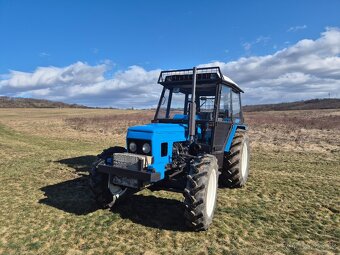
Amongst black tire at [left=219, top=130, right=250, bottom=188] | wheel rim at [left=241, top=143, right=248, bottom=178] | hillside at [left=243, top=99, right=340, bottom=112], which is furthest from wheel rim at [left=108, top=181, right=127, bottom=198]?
hillside at [left=243, top=99, right=340, bottom=112]

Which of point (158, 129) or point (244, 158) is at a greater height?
Answer: point (158, 129)

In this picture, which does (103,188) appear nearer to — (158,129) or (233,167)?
(158,129)

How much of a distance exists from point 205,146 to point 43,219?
3.43 metres

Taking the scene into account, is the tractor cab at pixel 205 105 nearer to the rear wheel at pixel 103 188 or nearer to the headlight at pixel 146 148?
the headlight at pixel 146 148

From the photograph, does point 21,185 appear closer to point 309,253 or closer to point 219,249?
point 219,249

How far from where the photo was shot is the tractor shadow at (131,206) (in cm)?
564

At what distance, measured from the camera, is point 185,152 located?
627 cm

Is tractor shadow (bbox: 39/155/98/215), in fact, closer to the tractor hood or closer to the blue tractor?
the blue tractor

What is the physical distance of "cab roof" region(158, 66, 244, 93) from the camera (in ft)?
22.4

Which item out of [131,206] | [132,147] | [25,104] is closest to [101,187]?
[131,206]

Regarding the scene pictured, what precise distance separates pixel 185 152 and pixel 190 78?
1809 millimetres

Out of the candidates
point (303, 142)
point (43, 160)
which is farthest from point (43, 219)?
point (303, 142)

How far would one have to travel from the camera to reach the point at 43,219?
18.4 ft

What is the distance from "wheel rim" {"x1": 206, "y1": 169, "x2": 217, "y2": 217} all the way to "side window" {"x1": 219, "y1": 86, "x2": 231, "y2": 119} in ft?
6.40
